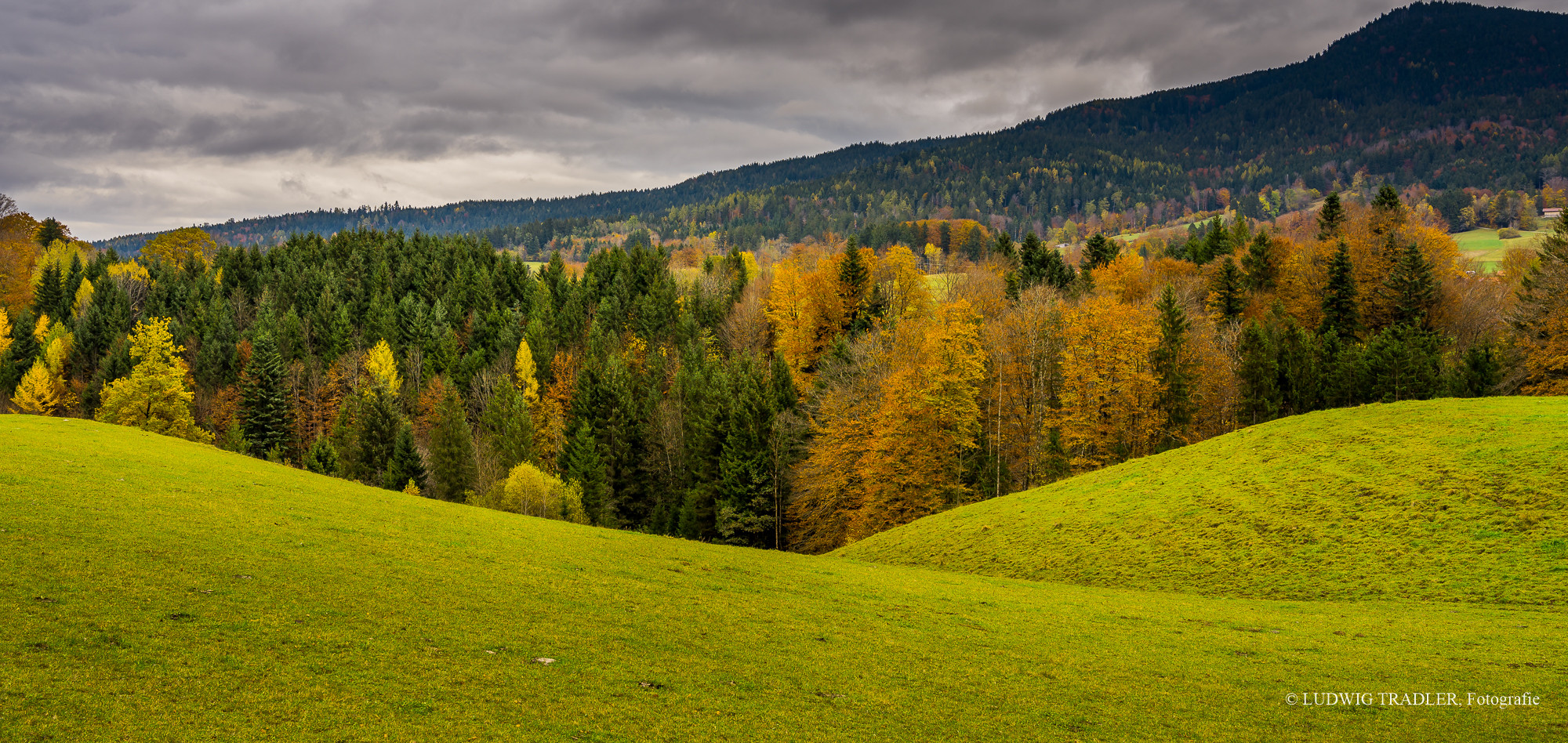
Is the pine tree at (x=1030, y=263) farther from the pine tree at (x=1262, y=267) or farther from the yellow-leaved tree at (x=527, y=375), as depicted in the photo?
the yellow-leaved tree at (x=527, y=375)

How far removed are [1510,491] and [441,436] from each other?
7491cm

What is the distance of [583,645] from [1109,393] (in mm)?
55509

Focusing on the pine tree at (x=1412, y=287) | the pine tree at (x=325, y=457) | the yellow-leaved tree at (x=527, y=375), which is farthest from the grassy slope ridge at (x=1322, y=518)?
the yellow-leaved tree at (x=527, y=375)

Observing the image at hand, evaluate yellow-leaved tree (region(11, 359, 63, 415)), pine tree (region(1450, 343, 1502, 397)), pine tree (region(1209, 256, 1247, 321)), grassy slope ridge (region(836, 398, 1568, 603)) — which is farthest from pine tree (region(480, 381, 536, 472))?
pine tree (region(1450, 343, 1502, 397))

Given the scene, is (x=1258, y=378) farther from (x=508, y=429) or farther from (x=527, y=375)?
(x=527, y=375)

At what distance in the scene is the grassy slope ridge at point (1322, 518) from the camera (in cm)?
2612

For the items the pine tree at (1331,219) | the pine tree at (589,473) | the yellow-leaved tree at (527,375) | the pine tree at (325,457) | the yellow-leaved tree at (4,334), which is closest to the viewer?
the pine tree at (325,457)

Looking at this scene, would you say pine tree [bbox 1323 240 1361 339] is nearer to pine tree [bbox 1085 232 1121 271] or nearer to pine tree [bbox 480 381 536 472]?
pine tree [bbox 1085 232 1121 271]

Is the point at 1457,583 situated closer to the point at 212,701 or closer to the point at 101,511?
the point at 212,701

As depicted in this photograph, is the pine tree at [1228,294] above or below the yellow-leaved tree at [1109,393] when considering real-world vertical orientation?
above

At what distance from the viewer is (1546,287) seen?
2478 inches

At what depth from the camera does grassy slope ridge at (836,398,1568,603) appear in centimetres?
2612

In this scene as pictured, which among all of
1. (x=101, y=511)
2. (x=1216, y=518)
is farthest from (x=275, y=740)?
(x=1216, y=518)

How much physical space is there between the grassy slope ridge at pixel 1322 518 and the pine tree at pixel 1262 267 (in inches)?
2492
